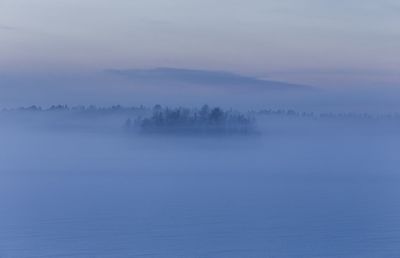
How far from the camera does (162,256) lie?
8.27m

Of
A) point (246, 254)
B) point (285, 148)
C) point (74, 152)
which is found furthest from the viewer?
point (285, 148)

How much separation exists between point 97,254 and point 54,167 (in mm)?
16064

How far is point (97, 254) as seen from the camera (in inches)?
321

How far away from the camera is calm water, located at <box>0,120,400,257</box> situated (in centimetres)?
871

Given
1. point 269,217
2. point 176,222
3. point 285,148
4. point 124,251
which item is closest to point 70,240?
point 124,251

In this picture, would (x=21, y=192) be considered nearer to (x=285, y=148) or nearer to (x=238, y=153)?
(x=238, y=153)

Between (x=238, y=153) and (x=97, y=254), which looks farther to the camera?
(x=238, y=153)

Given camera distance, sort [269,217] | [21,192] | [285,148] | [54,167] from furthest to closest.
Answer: [285,148] → [54,167] → [21,192] → [269,217]

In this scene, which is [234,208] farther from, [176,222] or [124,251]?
[124,251]

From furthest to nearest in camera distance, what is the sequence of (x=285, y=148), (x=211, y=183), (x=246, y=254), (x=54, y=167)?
1. (x=285, y=148)
2. (x=54, y=167)
3. (x=211, y=183)
4. (x=246, y=254)

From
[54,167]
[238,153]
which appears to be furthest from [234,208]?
[238,153]

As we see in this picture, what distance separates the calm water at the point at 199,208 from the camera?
8711mm

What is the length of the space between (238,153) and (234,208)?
21767 mm

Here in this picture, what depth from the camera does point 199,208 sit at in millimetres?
12406
